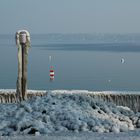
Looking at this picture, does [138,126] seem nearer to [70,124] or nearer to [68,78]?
[70,124]

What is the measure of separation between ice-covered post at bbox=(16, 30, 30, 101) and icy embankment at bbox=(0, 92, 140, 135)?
254 centimetres

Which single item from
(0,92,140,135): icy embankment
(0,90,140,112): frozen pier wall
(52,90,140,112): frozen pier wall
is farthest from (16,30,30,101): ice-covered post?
(0,92,140,135): icy embankment

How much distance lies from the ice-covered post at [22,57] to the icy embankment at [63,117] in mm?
2536

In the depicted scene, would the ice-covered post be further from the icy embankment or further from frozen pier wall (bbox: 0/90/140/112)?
the icy embankment

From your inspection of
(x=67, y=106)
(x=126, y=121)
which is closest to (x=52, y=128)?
(x=67, y=106)

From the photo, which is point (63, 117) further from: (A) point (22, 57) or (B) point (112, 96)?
(A) point (22, 57)

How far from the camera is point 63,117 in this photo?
14.5ft

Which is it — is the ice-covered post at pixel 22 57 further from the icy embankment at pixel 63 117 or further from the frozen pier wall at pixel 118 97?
the icy embankment at pixel 63 117

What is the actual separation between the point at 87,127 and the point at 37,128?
1.41 ft

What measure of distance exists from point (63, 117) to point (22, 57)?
3.41 meters

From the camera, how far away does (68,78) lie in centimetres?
2481

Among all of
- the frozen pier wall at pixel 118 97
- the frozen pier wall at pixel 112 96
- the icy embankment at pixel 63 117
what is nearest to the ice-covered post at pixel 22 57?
the frozen pier wall at pixel 112 96

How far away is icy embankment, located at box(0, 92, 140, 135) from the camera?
Result: 4.26 metres

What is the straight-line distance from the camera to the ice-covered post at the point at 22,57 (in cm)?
764
